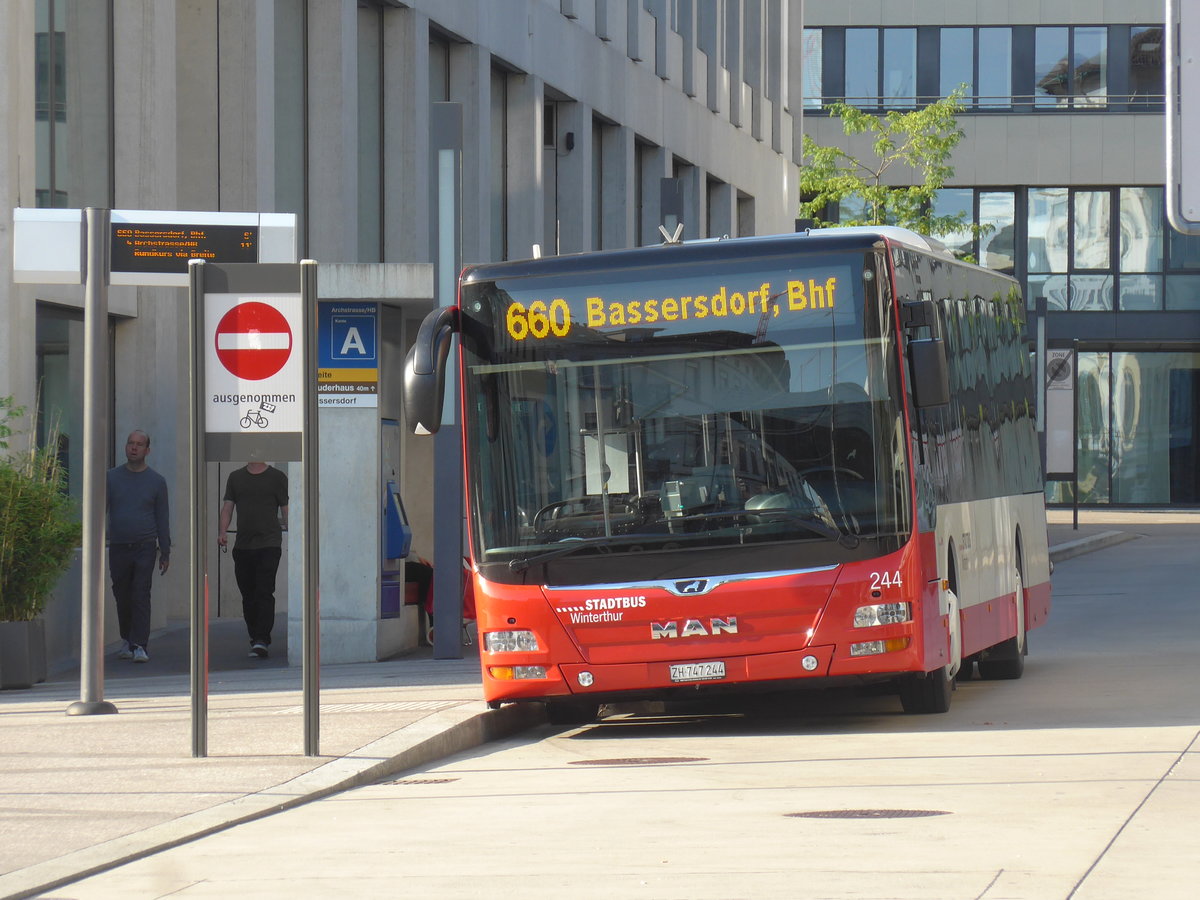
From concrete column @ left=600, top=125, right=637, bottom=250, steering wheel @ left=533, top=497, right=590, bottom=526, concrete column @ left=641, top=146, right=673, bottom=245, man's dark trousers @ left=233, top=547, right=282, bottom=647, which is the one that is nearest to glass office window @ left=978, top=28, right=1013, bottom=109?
concrete column @ left=641, top=146, right=673, bottom=245

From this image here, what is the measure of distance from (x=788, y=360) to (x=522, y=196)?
18316mm

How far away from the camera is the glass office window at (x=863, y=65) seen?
57.1 m

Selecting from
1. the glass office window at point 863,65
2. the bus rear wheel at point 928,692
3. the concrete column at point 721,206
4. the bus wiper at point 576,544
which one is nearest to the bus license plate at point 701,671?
the bus wiper at point 576,544

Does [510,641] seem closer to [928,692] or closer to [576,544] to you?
[576,544]

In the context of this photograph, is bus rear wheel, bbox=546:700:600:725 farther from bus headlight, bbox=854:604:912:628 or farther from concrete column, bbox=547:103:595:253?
concrete column, bbox=547:103:595:253

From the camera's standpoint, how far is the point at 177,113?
867 inches

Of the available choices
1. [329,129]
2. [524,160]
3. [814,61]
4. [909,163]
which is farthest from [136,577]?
[814,61]

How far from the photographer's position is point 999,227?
56.8 meters

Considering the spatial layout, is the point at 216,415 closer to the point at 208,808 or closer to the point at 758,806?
the point at 208,808

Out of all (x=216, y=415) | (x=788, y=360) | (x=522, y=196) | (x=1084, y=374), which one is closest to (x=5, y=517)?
(x=216, y=415)

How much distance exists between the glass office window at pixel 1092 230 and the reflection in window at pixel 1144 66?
2.72m

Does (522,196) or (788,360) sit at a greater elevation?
(522,196)

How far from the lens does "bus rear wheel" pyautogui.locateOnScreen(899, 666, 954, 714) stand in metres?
13.1

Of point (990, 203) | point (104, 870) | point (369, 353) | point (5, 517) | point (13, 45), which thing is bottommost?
point (104, 870)
